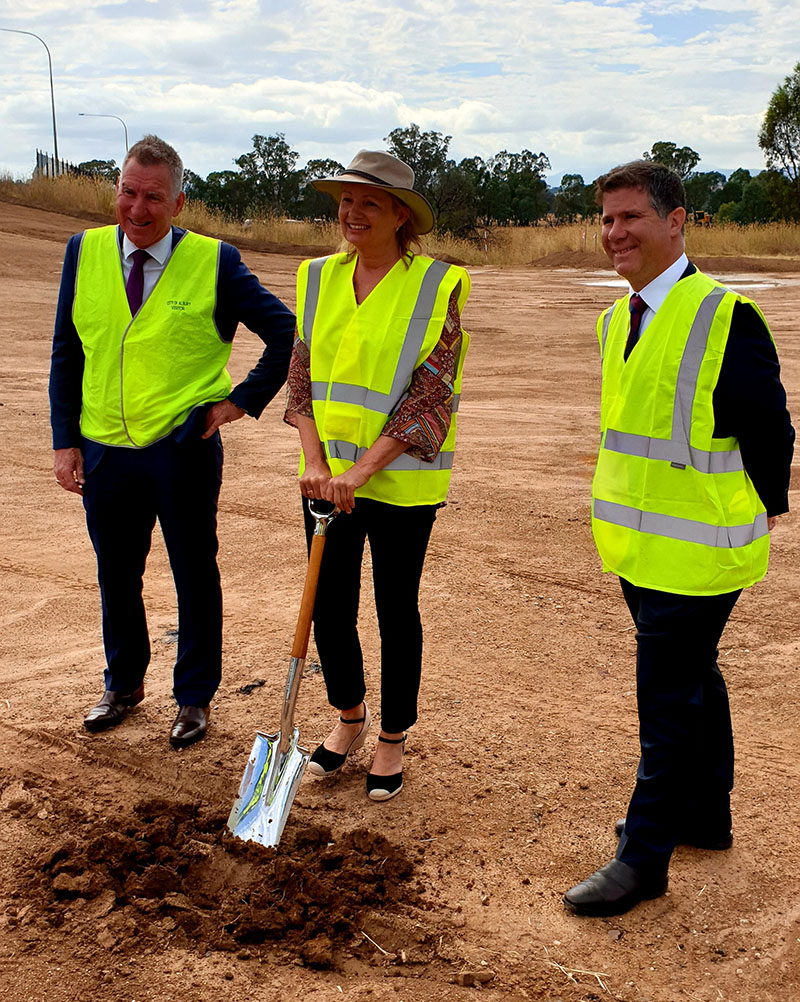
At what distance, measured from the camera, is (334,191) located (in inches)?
132

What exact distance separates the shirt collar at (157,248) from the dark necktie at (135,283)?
0.02 m

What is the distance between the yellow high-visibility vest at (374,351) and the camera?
10.9 feet

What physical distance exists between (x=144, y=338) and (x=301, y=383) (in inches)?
26.6

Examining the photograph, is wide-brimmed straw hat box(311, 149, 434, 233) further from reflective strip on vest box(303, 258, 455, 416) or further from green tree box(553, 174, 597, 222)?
green tree box(553, 174, 597, 222)

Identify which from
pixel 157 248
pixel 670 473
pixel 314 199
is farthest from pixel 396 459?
pixel 314 199

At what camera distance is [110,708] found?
4258mm

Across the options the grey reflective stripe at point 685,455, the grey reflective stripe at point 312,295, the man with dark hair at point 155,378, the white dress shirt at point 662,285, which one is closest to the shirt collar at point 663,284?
the white dress shirt at point 662,285

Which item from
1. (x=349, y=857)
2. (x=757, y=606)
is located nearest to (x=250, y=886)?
(x=349, y=857)

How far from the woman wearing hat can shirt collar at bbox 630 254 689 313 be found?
2.25 feet

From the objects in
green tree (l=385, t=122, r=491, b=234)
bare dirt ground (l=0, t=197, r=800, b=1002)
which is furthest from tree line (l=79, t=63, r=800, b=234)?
bare dirt ground (l=0, t=197, r=800, b=1002)

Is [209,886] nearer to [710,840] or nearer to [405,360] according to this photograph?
[710,840]

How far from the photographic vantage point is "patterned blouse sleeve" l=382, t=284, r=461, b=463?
3.33 meters

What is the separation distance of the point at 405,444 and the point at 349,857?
132 cm

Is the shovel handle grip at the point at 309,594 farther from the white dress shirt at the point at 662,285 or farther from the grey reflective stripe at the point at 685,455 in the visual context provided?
the white dress shirt at the point at 662,285
